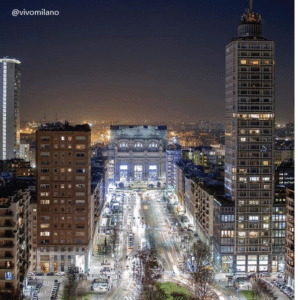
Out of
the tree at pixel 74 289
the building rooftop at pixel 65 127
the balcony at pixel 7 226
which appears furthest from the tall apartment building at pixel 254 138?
the balcony at pixel 7 226

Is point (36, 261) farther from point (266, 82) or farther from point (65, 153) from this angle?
point (266, 82)

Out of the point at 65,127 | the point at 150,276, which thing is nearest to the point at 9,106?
the point at 65,127

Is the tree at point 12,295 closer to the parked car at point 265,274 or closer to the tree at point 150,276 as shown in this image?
the tree at point 150,276

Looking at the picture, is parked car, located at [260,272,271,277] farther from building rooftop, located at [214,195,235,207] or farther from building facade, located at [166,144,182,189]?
building facade, located at [166,144,182,189]

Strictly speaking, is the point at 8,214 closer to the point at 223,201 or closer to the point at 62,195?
the point at 62,195

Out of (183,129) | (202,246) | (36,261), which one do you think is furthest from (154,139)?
(183,129)
